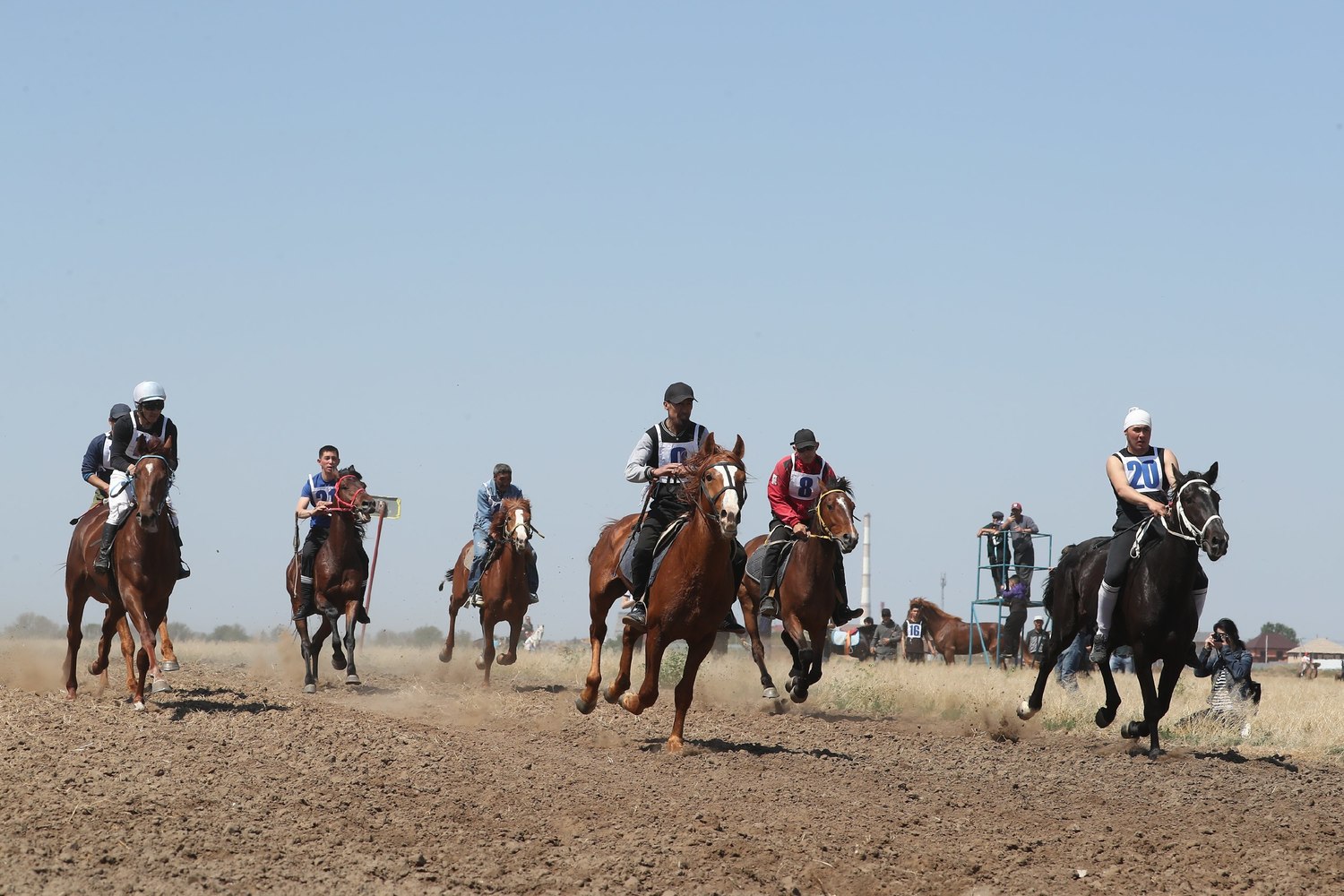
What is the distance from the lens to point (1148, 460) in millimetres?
14375

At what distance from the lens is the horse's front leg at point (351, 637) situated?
1894cm

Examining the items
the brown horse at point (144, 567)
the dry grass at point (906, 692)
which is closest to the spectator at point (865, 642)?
the dry grass at point (906, 692)

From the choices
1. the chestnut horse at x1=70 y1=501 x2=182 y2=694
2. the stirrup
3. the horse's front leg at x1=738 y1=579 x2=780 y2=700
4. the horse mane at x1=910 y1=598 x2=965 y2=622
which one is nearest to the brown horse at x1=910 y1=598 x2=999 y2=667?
the horse mane at x1=910 y1=598 x2=965 y2=622

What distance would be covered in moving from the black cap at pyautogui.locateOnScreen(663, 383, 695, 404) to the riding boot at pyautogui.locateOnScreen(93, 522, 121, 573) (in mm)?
5611

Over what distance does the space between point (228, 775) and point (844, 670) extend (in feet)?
55.1

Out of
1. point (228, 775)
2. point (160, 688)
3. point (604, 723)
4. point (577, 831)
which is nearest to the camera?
point (577, 831)

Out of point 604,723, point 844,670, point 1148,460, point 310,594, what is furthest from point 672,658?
point 1148,460

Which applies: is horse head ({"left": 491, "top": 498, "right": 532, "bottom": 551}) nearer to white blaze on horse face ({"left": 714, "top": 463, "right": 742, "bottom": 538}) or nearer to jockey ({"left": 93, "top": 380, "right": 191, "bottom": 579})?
jockey ({"left": 93, "top": 380, "right": 191, "bottom": 579})

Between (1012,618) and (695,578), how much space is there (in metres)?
19.7

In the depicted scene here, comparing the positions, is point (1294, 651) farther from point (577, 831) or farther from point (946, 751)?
point (577, 831)

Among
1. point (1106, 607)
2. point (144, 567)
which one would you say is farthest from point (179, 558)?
point (1106, 607)

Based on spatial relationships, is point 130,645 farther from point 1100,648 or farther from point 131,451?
point 1100,648

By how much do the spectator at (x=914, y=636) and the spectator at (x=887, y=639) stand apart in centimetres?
24

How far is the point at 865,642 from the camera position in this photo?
38688mm
